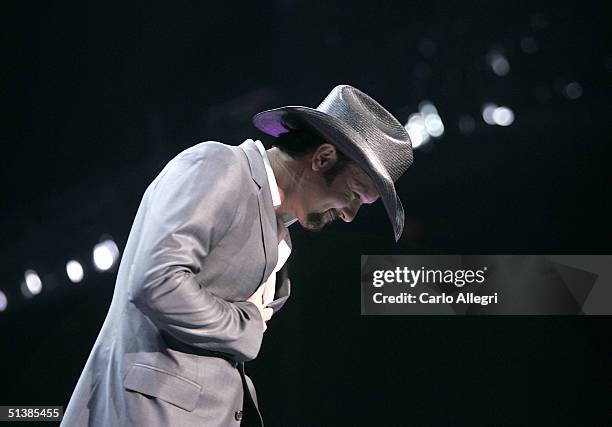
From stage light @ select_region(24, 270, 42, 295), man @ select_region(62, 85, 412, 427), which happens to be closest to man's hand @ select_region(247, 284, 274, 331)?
man @ select_region(62, 85, 412, 427)

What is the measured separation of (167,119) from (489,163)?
4.51 feet

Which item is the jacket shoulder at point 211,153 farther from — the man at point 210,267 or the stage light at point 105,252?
the stage light at point 105,252

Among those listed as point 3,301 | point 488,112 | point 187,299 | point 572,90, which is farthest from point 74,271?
point 572,90

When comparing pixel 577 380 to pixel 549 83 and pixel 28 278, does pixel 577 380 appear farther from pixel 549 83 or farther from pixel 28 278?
pixel 28 278

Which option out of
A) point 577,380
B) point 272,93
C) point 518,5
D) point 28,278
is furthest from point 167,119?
point 577,380

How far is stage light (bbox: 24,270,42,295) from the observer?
3.34 m

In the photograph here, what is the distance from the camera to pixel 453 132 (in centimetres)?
335

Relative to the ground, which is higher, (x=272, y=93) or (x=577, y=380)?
(x=272, y=93)

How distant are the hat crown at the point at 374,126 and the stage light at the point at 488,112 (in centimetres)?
157

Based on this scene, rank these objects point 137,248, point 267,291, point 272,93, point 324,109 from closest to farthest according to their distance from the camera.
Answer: point 137,248, point 267,291, point 324,109, point 272,93

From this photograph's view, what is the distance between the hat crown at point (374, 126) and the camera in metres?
1.74

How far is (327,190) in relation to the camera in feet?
5.57

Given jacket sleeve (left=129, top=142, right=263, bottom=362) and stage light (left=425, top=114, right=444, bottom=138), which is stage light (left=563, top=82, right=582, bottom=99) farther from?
jacket sleeve (left=129, top=142, right=263, bottom=362)

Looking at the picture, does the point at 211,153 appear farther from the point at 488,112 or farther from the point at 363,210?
the point at 488,112
